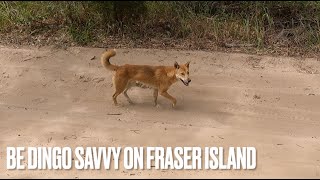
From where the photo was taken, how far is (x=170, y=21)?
10125 millimetres

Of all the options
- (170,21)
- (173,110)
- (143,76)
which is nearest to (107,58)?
(143,76)

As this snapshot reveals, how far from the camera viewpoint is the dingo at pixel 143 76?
7332mm

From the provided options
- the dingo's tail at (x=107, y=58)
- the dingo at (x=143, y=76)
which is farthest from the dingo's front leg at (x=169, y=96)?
the dingo's tail at (x=107, y=58)

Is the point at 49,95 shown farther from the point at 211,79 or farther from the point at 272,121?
the point at 272,121

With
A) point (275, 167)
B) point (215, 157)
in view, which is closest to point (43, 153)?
point (215, 157)

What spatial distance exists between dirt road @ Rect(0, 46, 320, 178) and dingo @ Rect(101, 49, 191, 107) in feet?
1.25

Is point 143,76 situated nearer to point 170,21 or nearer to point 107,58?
point 107,58

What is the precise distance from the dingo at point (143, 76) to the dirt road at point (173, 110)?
1.25 ft

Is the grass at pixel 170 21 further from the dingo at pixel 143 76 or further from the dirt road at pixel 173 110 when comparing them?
the dingo at pixel 143 76

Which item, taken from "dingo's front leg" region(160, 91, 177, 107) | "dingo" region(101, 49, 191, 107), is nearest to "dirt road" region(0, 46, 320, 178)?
"dingo's front leg" region(160, 91, 177, 107)

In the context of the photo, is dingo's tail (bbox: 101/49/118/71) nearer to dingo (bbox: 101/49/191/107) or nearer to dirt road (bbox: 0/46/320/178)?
dingo (bbox: 101/49/191/107)

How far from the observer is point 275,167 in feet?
20.6

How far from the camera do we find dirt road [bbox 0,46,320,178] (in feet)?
21.7

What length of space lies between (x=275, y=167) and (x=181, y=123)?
1594 millimetres
